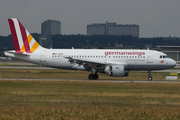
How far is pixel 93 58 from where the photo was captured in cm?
4856

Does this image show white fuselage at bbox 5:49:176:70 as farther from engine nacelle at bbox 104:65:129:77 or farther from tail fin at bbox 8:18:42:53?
engine nacelle at bbox 104:65:129:77

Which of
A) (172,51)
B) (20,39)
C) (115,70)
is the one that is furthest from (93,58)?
(172,51)

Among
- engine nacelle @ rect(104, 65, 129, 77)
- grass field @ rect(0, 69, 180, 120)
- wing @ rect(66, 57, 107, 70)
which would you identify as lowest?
grass field @ rect(0, 69, 180, 120)

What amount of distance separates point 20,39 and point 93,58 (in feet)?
42.0

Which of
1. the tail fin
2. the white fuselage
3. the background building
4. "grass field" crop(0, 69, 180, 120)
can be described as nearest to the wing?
the white fuselage

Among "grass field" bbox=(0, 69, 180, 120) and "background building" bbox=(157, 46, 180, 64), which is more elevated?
"background building" bbox=(157, 46, 180, 64)

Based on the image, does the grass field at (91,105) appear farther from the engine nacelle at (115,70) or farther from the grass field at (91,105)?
the engine nacelle at (115,70)

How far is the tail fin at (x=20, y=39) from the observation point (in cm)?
5056

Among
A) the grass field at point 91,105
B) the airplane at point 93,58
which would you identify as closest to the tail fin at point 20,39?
the airplane at point 93,58

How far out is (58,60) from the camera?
1930 inches

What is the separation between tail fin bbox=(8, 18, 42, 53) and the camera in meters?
50.6

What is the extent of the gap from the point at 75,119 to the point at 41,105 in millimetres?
5835

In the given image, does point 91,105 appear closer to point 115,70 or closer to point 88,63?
point 115,70

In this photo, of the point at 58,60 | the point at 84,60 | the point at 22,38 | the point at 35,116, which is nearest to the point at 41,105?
the point at 35,116
